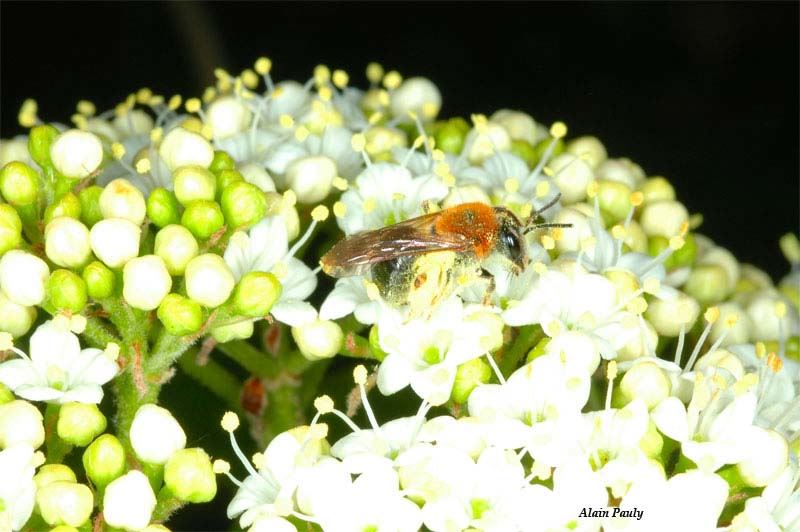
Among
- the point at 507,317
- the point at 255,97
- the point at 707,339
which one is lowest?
the point at 707,339

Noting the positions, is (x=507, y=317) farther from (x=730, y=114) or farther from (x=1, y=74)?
(x=1, y=74)

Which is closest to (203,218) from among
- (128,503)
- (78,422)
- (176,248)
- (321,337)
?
(176,248)

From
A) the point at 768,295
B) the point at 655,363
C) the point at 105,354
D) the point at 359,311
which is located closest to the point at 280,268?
the point at 359,311

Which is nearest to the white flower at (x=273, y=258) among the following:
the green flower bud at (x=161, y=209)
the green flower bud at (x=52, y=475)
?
the green flower bud at (x=161, y=209)

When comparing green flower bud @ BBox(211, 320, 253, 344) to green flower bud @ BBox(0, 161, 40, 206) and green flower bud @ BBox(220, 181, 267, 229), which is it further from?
green flower bud @ BBox(0, 161, 40, 206)

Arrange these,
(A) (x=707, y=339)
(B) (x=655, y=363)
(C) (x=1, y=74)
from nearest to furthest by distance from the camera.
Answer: (B) (x=655, y=363) → (A) (x=707, y=339) → (C) (x=1, y=74)

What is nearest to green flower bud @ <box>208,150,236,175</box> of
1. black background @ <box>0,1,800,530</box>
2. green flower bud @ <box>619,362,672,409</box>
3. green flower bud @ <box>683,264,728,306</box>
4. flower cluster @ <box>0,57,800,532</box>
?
flower cluster @ <box>0,57,800,532</box>

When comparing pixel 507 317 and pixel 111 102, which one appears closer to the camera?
pixel 507 317

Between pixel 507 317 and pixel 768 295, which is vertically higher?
pixel 507 317

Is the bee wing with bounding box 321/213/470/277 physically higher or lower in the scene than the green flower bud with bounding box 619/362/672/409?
higher
